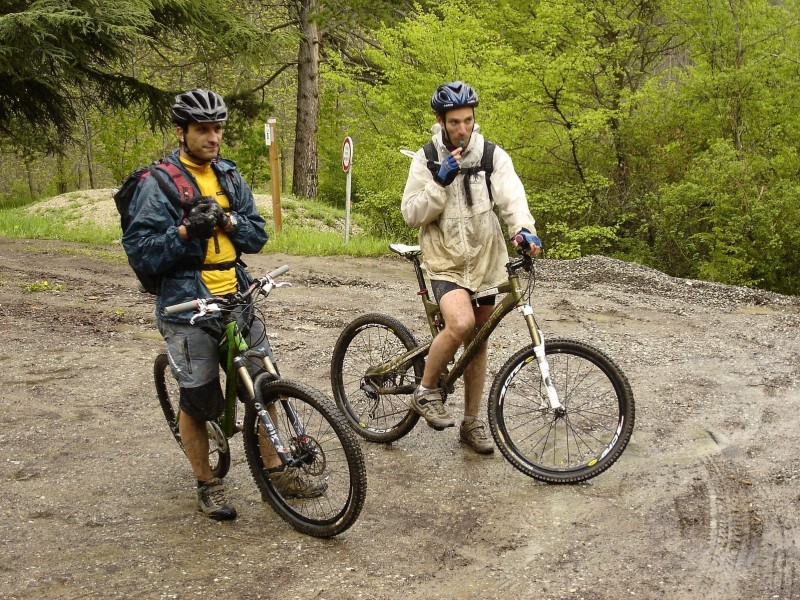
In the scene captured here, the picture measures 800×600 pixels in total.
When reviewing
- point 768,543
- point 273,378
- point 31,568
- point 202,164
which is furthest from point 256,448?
point 768,543

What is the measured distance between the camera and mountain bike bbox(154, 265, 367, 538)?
3.76 m

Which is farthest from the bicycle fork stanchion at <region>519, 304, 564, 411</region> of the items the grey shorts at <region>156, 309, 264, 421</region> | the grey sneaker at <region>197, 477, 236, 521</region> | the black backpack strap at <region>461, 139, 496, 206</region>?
the grey sneaker at <region>197, 477, 236, 521</region>

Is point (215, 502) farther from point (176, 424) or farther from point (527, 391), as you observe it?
point (527, 391)

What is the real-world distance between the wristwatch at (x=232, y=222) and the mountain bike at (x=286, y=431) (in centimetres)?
28

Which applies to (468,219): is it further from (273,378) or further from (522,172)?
(522,172)

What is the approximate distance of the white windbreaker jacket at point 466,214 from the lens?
4.66m

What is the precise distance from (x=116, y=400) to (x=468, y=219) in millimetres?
3134

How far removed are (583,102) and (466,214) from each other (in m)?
13.3

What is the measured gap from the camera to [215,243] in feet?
13.2

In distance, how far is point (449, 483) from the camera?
4633mm

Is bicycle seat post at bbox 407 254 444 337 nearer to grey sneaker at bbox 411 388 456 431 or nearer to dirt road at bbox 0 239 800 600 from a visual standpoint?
grey sneaker at bbox 411 388 456 431

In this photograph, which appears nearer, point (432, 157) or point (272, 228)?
point (432, 157)

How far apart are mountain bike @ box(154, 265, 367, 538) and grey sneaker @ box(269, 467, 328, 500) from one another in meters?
0.02

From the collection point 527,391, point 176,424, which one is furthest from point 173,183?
point 527,391
